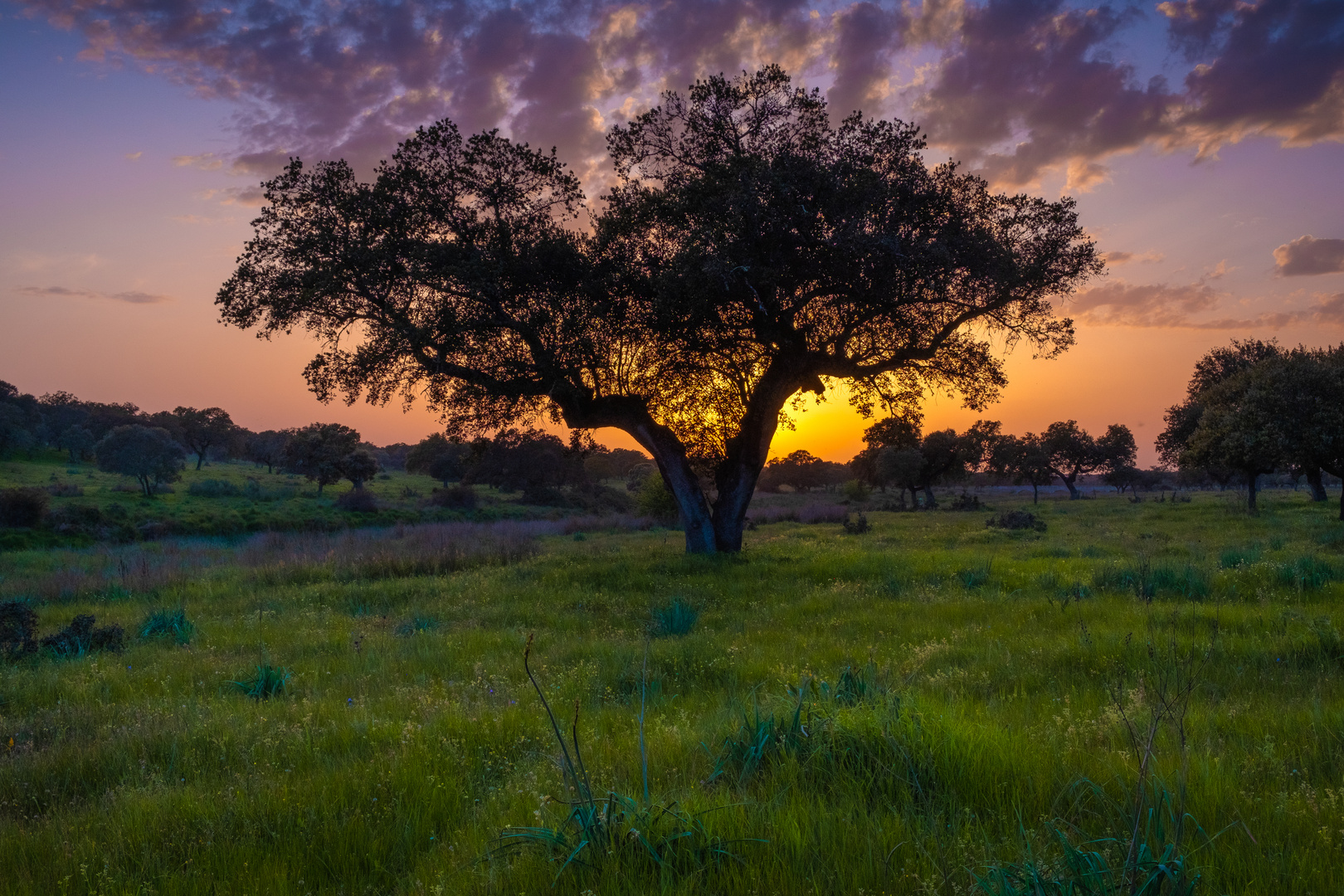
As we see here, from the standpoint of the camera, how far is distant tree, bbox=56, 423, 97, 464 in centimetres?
8175

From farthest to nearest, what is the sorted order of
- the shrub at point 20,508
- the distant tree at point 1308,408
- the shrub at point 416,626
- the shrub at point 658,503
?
the shrub at point 658,503 → the shrub at point 20,508 → the distant tree at point 1308,408 → the shrub at point 416,626

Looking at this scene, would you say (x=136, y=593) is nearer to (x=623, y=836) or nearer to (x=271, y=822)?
(x=271, y=822)

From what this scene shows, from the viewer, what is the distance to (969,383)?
19312mm

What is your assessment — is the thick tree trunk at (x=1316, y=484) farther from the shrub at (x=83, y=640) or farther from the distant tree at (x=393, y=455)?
the distant tree at (x=393, y=455)

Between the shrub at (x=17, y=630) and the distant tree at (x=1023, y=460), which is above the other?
the distant tree at (x=1023, y=460)

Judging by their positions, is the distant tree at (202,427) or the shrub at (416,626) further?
the distant tree at (202,427)

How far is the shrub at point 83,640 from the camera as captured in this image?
362 inches

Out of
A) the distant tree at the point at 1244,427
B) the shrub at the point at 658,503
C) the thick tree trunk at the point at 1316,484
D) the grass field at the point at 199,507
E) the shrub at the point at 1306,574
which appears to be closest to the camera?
the shrub at the point at 1306,574

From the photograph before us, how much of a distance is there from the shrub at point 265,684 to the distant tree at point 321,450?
232 feet

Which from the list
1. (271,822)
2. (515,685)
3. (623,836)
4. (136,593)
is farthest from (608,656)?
(136,593)

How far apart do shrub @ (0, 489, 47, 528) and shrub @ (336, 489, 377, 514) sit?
19997 millimetres

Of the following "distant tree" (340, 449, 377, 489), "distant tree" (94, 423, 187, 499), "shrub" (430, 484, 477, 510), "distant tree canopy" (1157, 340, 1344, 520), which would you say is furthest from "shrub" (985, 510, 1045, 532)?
"distant tree" (340, 449, 377, 489)

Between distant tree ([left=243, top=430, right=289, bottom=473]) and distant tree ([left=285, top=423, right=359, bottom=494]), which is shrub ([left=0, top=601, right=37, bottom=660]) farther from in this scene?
distant tree ([left=243, top=430, right=289, bottom=473])

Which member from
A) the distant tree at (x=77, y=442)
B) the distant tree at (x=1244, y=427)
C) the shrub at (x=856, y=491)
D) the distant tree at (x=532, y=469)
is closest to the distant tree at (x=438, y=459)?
the distant tree at (x=532, y=469)
